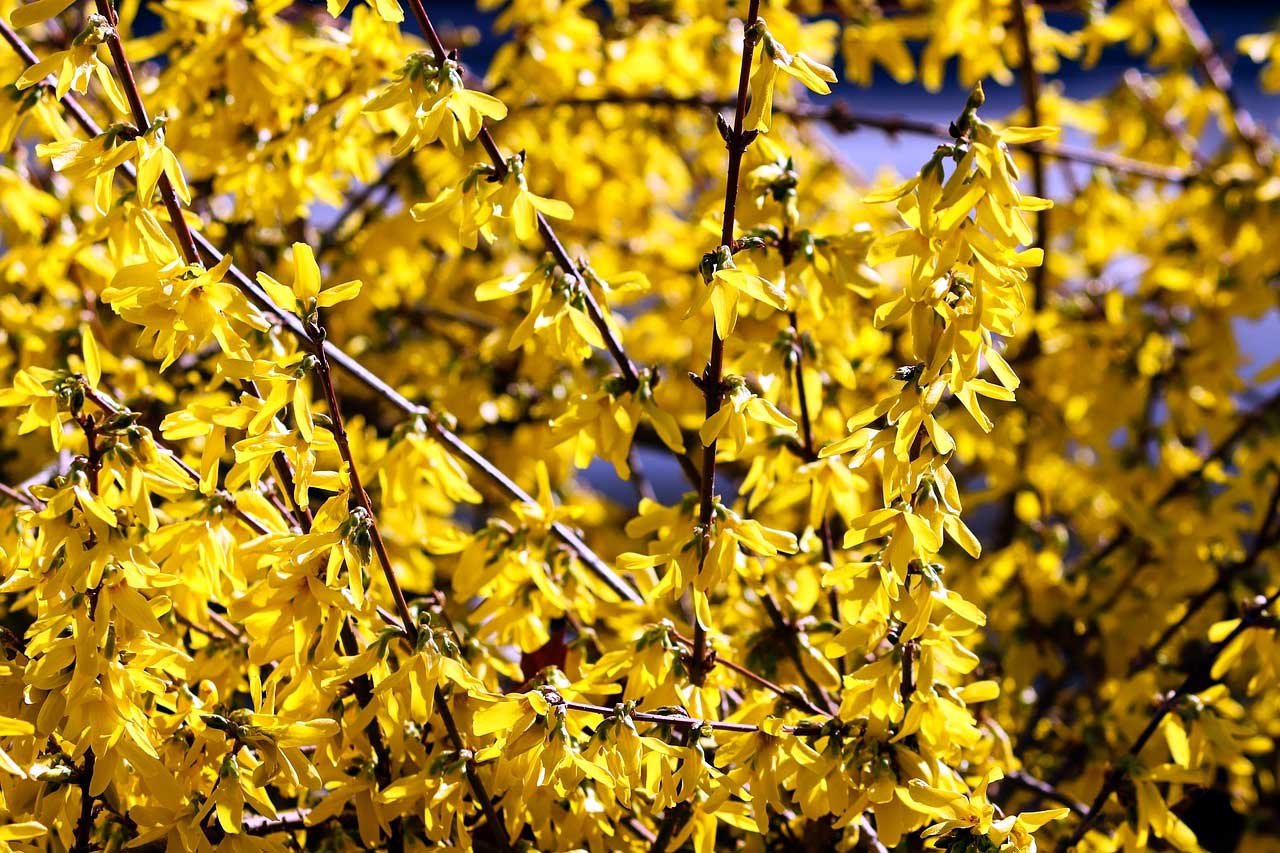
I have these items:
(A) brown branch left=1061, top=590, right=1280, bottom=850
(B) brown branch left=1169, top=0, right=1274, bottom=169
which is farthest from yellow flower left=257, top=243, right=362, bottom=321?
(B) brown branch left=1169, top=0, right=1274, bottom=169

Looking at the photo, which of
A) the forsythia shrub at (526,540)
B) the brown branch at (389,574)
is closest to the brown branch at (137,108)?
the forsythia shrub at (526,540)

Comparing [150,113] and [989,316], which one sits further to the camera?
[150,113]

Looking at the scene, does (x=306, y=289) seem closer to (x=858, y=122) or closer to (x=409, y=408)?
(x=409, y=408)

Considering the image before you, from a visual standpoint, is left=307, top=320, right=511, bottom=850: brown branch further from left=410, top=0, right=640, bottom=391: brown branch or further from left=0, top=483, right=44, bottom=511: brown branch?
left=0, top=483, right=44, bottom=511: brown branch

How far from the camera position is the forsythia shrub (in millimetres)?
862

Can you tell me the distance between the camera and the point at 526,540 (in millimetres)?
1131

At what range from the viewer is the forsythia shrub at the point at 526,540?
862mm

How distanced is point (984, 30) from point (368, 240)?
1023 mm

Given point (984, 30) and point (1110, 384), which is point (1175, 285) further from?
point (984, 30)

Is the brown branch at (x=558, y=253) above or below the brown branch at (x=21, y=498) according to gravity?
above

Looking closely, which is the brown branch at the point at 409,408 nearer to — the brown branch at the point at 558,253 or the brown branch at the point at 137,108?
the brown branch at the point at 137,108

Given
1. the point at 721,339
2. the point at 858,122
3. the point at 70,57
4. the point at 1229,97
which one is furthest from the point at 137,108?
the point at 1229,97

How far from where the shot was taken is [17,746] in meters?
0.89

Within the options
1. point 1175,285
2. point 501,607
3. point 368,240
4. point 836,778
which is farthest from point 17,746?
point 1175,285
